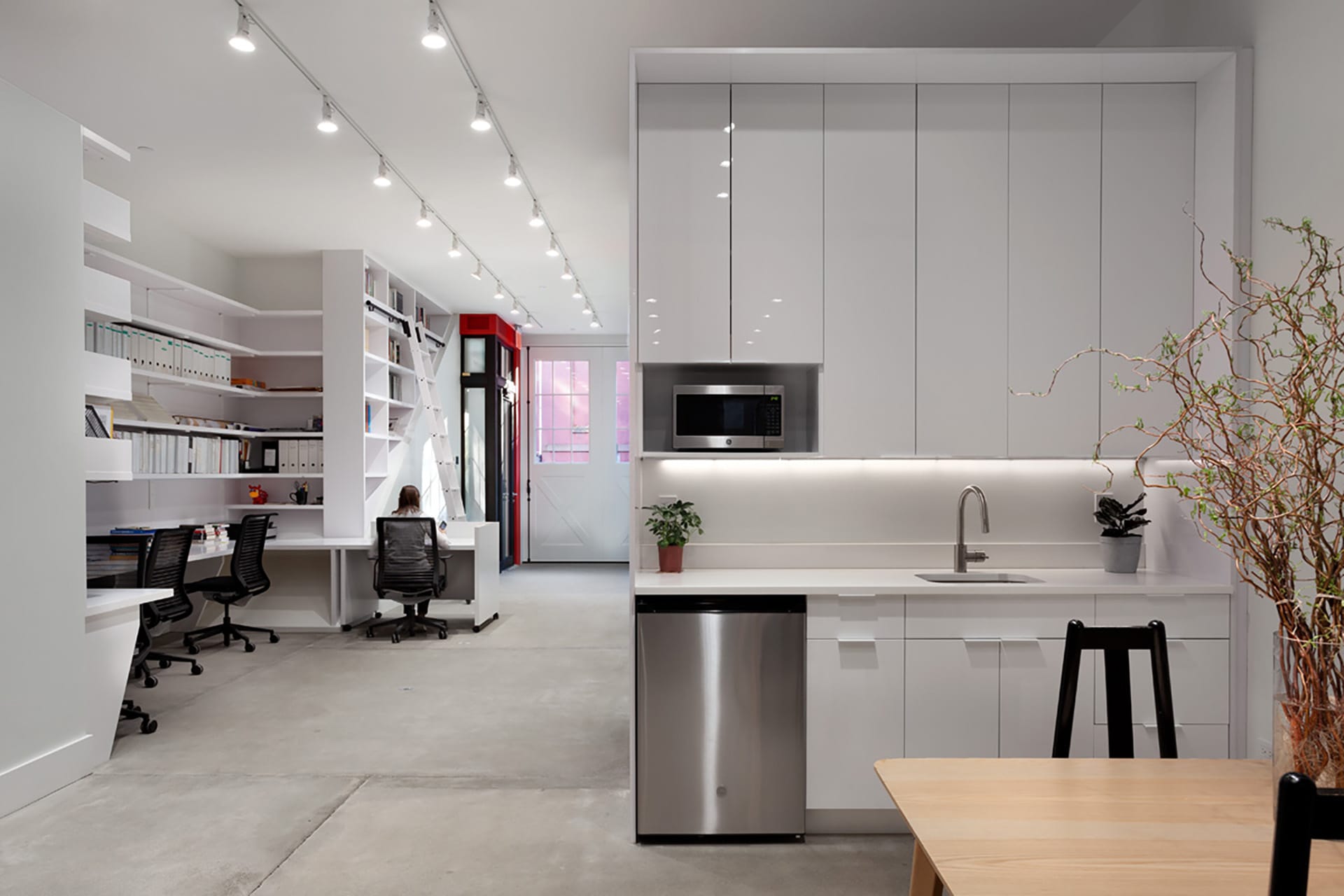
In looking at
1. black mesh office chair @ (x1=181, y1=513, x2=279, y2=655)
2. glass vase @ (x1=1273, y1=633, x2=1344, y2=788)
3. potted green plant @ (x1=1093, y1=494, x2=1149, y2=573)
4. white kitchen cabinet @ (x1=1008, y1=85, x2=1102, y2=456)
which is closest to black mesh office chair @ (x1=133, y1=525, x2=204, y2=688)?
black mesh office chair @ (x1=181, y1=513, x2=279, y2=655)

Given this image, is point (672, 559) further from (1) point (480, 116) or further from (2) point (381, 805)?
Result: (1) point (480, 116)

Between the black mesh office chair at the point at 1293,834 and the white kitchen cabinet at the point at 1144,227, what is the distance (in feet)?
9.14

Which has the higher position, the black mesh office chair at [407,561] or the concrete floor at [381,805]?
the black mesh office chair at [407,561]

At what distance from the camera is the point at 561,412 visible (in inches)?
452

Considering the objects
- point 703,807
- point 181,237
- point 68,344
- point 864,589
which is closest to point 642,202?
point 864,589

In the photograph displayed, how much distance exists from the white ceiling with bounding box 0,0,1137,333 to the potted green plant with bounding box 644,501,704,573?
83.5 inches

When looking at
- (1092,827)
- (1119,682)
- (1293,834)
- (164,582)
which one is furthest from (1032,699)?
(164,582)

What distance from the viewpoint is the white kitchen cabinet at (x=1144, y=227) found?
3.42 m

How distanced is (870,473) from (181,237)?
5802 mm

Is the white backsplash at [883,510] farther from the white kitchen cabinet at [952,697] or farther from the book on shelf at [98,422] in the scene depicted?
the book on shelf at [98,422]

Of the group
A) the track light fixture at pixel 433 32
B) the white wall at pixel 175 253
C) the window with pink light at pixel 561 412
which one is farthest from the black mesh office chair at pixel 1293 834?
the window with pink light at pixel 561 412

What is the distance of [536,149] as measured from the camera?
500cm

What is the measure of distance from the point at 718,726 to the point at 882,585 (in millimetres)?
791

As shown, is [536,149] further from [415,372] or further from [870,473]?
[415,372]
